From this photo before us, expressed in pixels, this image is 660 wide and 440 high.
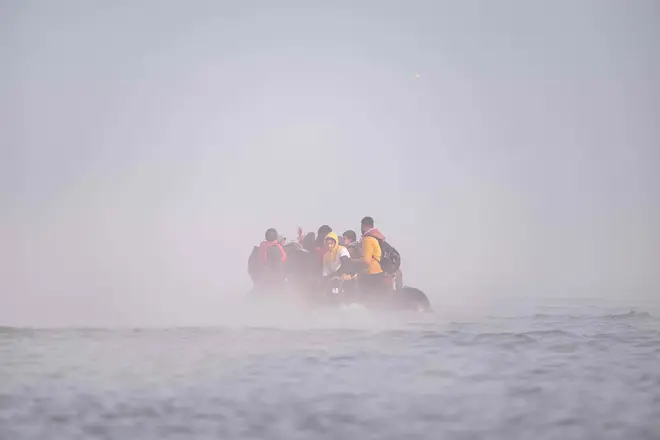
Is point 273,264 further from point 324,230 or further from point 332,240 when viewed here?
point 332,240

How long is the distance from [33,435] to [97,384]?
52.3 inches

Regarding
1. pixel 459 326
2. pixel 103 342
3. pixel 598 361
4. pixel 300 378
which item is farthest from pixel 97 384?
pixel 459 326

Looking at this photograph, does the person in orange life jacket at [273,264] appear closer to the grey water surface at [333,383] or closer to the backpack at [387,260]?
the backpack at [387,260]

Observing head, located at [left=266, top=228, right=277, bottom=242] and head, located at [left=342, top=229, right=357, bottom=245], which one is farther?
head, located at [left=266, top=228, right=277, bottom=242]

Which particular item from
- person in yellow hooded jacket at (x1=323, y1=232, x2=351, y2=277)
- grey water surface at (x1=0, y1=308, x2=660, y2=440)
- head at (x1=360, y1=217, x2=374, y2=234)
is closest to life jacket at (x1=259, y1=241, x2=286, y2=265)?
person in yellow hooded jacket at (x1=323, y1=232, x2=351, y2=277)

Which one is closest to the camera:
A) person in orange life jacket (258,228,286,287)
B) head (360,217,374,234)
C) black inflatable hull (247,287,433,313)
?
black inflatable hull (247,287,433,313)

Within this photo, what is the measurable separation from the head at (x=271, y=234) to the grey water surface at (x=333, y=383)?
3.21 m

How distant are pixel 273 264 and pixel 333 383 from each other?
6558 mm

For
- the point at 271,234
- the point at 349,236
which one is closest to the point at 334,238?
the point at 349,236

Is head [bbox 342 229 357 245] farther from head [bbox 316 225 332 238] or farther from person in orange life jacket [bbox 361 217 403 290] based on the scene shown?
person in orange life jacket [bbox 361 217 403 290]

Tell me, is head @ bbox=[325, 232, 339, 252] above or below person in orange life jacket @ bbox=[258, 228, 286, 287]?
above

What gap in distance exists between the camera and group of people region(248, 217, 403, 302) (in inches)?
446

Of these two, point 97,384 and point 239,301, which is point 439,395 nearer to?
point 97,384

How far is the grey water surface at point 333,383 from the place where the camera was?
4523 mm
